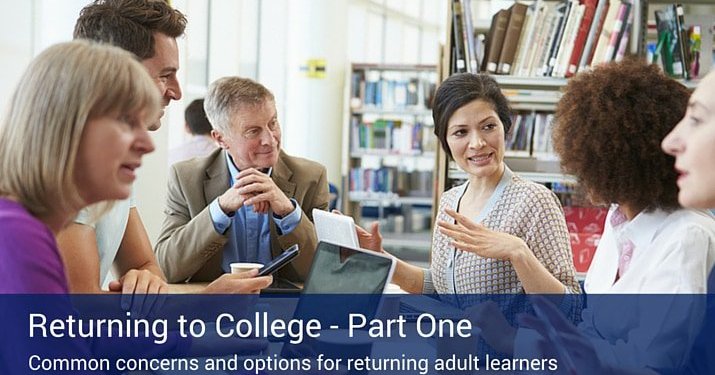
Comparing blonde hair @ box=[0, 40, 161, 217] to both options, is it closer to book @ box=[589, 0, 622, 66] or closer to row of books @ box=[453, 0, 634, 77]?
row of books @ box=[453, 0, 634, 77]

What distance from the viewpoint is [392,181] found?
882cm

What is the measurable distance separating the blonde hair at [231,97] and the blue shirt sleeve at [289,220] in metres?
0.39

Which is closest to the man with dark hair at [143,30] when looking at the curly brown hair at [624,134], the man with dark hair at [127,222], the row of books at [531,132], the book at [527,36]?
the man with dark hair at [127,222]

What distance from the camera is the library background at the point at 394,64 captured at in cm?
416

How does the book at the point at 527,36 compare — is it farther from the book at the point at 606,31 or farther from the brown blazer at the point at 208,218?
the brown blazer at the point at 208,218

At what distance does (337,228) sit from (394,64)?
6.38 meters

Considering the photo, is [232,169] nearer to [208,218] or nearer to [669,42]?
[208,218]

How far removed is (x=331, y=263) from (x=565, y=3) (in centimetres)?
277

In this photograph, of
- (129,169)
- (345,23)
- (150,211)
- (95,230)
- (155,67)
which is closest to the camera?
(129,169)

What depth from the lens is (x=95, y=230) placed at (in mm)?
2250

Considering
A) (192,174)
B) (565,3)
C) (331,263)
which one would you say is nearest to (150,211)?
(192,174)

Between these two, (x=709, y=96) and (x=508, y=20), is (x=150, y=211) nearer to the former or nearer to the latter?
(x=508, y=20)

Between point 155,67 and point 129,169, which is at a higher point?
point 155,67

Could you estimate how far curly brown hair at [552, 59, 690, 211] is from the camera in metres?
1.81
